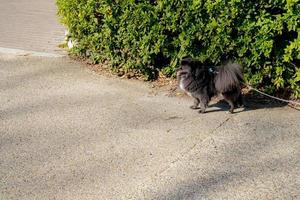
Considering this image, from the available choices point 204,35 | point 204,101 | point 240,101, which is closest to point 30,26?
point 204,35

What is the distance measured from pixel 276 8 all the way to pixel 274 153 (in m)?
2.08

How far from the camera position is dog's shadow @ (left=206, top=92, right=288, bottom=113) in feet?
20.9

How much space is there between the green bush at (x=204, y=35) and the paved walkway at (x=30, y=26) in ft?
6.72

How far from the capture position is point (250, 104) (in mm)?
6527

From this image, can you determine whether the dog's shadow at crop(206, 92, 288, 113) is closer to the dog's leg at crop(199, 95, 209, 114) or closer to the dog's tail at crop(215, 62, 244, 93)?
the dog's leg at crop(199, 95, 209, 114)

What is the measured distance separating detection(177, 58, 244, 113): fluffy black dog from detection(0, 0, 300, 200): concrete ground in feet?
0.84

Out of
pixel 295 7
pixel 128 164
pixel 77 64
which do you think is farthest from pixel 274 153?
pixel 77 64

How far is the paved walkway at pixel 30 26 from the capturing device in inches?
373

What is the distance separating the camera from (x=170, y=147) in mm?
5254

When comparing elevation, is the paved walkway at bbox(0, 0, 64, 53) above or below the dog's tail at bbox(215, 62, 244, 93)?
below

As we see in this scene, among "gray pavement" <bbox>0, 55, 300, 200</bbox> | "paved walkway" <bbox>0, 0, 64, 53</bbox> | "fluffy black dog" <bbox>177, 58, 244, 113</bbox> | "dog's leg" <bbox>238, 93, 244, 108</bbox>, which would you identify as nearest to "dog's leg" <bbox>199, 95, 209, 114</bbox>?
"fluffy black dog" <bbox>177, 58, 244, 113</bbox>

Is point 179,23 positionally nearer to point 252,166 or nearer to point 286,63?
point 286,63

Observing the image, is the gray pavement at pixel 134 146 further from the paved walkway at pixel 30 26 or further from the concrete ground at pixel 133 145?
the paved walkway at pixel 30 26

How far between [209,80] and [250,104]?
0.84 metres
